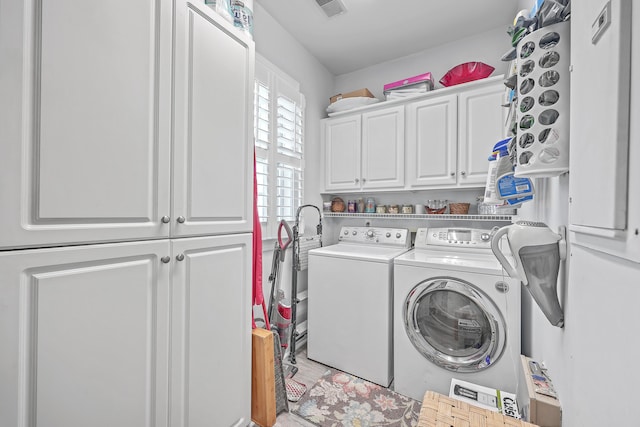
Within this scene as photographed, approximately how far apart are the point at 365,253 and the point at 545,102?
1554 millimetres

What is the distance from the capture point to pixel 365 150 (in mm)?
2598

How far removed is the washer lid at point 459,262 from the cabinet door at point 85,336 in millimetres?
1507

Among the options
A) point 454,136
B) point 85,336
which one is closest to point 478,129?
point 454,136

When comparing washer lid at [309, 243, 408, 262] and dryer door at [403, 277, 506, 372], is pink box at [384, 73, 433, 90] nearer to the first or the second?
washer lid at [309, 243, 408, 262]

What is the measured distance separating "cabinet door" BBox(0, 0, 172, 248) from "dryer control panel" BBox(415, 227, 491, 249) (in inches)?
80.3

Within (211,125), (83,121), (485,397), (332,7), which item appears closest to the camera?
(83,121)

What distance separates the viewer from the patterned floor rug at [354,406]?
5.35 ft

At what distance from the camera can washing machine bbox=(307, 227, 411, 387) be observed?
1.93 meters

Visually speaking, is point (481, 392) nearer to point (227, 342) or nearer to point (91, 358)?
point (227, 342)

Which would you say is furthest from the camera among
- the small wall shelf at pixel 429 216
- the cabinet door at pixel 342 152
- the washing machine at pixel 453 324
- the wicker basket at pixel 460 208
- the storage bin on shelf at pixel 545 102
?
the cabinet door at pixel 342 152

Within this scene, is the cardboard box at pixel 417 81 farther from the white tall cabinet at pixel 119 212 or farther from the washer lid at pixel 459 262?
the white tall cabinet at pixel 119 212

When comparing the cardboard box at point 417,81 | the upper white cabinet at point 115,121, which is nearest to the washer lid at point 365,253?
the upper white cabinet at point 115,121

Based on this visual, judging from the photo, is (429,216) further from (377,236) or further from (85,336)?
(85,336)

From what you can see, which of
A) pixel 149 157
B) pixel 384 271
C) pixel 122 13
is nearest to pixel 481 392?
pixel 384 271
